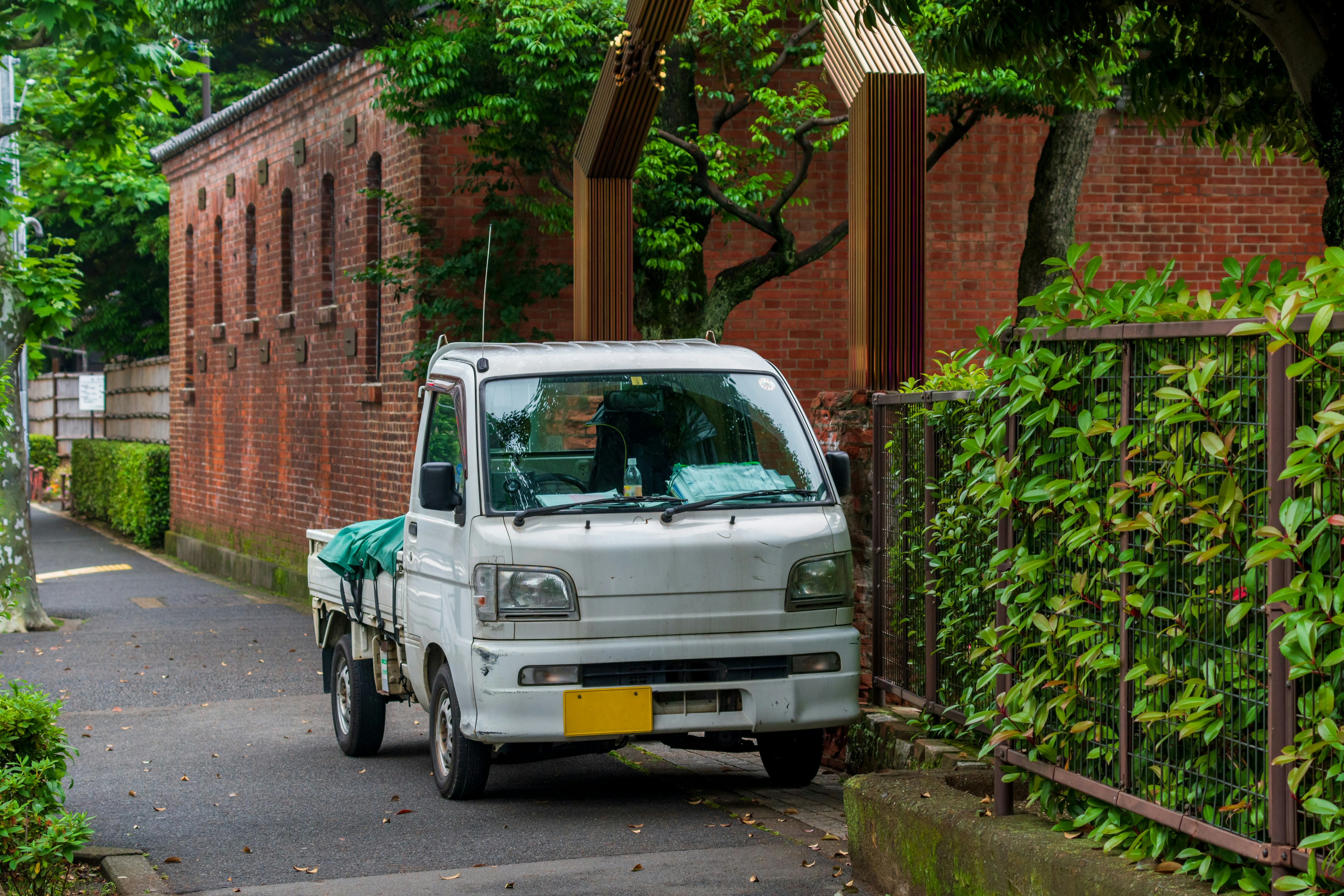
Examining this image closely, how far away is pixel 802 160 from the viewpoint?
1400cm

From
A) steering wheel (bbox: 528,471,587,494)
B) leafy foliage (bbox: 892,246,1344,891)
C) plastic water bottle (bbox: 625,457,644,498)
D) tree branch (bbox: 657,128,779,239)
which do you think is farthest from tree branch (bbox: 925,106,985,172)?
leafy foliage (bbox: 892,246,1344,891)

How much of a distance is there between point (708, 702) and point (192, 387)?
20.4 metres

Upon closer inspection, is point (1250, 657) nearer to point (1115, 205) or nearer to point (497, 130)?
point (497, 130)

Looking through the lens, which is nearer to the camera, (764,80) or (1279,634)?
(1279,634)

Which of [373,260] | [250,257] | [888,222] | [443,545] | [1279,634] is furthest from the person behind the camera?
[250,257]

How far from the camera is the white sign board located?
3394 centimetres

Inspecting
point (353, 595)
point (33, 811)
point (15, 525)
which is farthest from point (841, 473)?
point (15, 525)

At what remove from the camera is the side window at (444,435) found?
817 centimetres

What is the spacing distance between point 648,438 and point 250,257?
16041 mm

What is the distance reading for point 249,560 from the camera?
2208 centimetres

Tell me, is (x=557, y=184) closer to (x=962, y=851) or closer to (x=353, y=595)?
(x=353, y=595)

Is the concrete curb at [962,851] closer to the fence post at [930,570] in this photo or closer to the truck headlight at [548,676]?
the fence post at [930,570]

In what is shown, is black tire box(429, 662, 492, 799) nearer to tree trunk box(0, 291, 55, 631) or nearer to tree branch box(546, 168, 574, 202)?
tree branch box(546, 168, 574, 202)

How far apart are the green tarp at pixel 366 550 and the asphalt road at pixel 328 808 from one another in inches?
44.8
